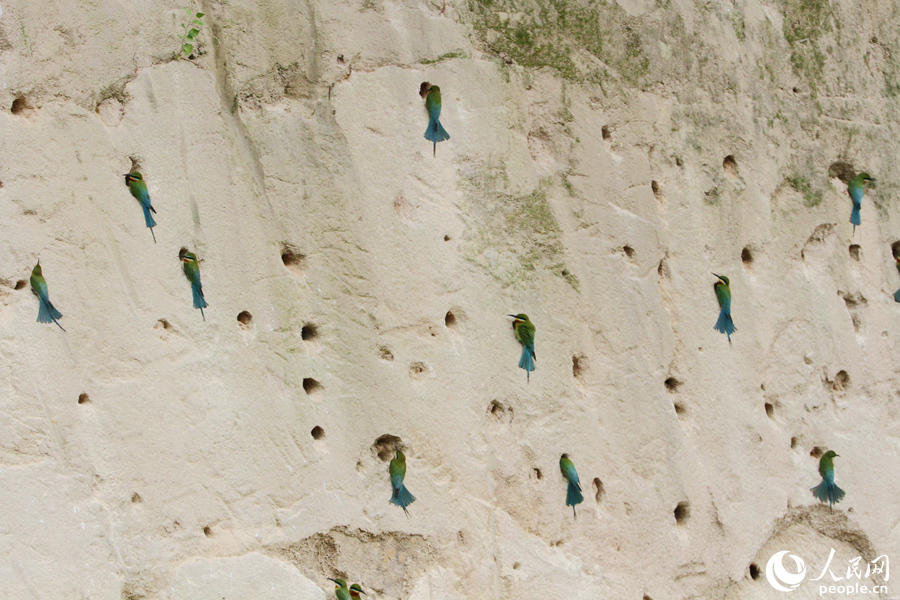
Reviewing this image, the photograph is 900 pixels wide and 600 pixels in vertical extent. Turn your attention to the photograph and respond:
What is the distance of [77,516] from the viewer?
2555mm

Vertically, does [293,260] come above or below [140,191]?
below

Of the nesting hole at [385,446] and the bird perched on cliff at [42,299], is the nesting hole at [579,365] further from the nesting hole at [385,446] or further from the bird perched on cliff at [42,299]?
the bird perched on cliff at [42,299]

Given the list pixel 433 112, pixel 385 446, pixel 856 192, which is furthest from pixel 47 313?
pixel 856 192

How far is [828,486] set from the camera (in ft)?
10.2

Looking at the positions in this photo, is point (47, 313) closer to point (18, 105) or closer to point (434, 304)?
point (18, 105)

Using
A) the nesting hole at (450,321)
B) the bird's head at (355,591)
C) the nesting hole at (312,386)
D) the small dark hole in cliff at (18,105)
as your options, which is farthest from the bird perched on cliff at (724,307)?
the small dark hole in cliff at (18,105)

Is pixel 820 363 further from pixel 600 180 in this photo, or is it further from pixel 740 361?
pixel 600 180

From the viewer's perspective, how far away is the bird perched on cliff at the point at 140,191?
101 inches

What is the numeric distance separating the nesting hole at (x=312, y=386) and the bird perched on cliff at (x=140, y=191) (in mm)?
660

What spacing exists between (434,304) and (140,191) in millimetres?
950

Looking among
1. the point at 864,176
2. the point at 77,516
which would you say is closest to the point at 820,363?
the point at 864,176

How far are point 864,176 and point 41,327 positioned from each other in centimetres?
288

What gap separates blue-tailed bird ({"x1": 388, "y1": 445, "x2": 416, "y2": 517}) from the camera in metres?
2.68

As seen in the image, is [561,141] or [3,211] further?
[561,141]
